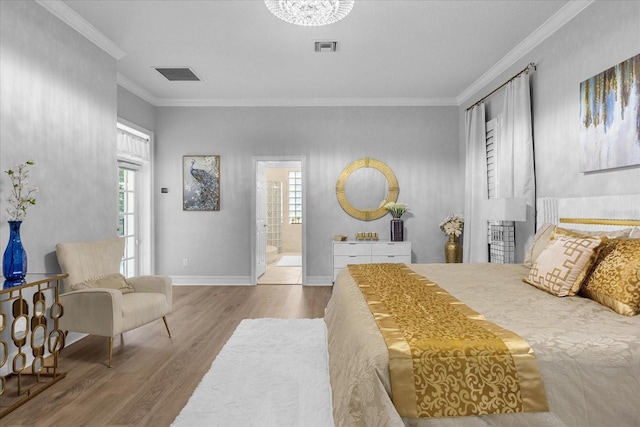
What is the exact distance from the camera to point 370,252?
552cm

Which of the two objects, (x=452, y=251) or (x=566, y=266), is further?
(x=452, y=251)

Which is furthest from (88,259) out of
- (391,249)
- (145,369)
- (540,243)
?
(391,249)

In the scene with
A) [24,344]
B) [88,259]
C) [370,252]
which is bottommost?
[24,344]

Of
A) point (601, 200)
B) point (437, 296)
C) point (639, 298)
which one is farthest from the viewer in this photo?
point (601, 200)

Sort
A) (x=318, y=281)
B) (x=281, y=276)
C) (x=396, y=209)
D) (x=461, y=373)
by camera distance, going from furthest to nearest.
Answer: (x=281, y=276) → (x=318, y=281) → (x=396, y=209) → (x=461, y=373)

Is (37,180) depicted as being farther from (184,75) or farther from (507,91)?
(507,91)

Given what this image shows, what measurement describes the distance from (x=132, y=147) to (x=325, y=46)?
3066mm

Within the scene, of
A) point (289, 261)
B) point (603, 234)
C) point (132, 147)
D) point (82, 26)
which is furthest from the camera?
point (289, 261)

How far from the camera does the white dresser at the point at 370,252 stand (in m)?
5.52

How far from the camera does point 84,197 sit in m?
3.57

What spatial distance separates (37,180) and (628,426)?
12.6 ft

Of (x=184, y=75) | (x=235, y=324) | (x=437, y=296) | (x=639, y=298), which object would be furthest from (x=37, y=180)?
(x=639, y=298)

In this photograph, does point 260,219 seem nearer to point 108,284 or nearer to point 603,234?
point 108,284

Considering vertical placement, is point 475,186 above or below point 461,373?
above
